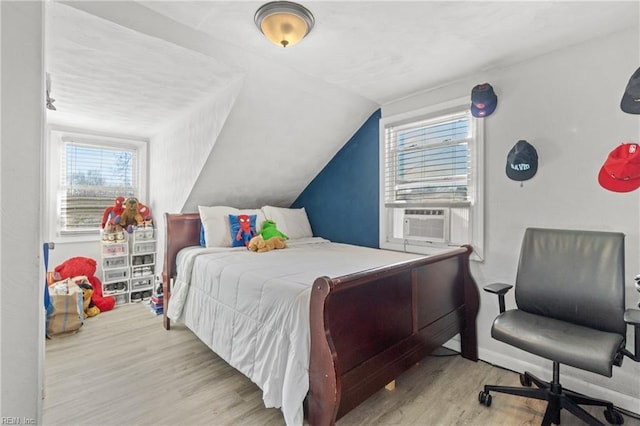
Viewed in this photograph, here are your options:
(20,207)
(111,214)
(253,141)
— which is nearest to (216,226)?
(253,141)

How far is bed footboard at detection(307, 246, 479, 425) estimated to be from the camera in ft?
4.51

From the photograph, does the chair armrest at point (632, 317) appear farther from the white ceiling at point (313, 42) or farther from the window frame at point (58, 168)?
the window frame at point (58, 168)

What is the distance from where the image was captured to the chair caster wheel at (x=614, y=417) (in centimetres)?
166

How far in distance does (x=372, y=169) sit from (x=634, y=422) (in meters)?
2.55

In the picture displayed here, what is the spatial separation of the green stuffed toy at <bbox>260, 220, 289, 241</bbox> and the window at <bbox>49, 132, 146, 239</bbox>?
196 centimetres

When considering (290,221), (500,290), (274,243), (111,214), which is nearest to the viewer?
(500,290)

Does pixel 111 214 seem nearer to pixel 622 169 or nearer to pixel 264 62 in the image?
pixel 264 62

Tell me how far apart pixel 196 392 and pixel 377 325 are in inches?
48.8

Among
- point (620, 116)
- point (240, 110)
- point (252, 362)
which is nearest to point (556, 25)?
point (620, 116)

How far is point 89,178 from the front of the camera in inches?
144

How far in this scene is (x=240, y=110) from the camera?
2.60 m

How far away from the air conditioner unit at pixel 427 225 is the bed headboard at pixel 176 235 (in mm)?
2169

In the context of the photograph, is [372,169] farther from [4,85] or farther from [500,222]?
[4,85]

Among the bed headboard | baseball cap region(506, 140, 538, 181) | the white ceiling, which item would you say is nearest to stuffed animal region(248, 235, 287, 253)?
the bed headboard
